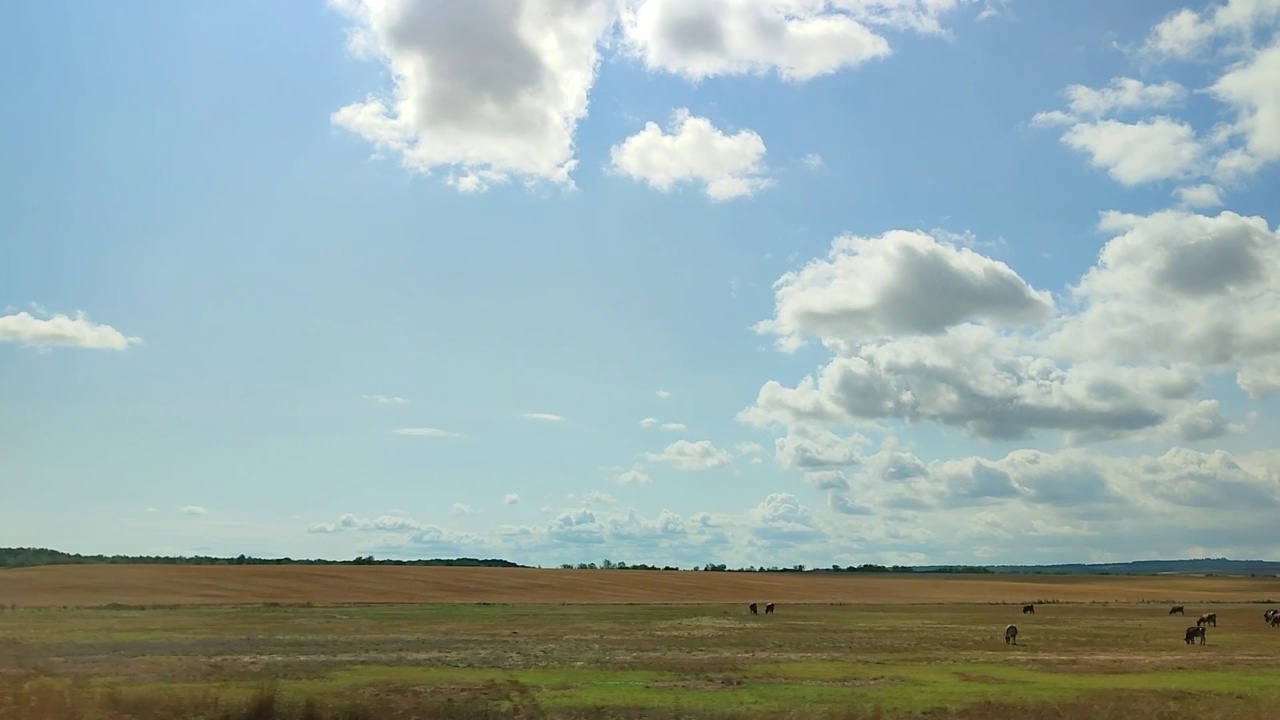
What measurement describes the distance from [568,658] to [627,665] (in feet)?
10.6

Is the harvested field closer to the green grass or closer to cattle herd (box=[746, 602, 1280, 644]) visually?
the green grass

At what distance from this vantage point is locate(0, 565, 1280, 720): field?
25.2 m

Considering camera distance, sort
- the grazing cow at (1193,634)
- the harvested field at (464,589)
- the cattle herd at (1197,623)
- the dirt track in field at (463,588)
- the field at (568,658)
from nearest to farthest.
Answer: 1. the field at (568,658)
2. the cattle herd at (1197,623)
3. the grazing cow at (1193,634)
4. the harvested field at (464,589)
5. the dirt track in field at (463,588)

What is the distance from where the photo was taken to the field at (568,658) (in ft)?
82.7

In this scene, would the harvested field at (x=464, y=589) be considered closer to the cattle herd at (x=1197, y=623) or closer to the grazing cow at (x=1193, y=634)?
the cattle herd at (x=1197, y=623)

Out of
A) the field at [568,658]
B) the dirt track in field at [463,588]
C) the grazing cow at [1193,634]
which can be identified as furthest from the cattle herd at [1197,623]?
the dirt track in field at [463,588]

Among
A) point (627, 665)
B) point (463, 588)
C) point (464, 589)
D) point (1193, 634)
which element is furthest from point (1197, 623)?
point (463, 588)

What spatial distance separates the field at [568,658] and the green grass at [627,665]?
0.43 ft

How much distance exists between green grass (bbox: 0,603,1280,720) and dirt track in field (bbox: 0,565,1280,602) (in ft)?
55.5

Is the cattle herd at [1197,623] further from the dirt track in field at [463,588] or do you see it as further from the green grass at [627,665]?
the dirt track in field at [463,588]

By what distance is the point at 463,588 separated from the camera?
103188 millimetres

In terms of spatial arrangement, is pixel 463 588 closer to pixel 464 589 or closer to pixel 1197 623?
pixel 464 589

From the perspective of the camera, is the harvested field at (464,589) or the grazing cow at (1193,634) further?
the harvested field at (464,589)

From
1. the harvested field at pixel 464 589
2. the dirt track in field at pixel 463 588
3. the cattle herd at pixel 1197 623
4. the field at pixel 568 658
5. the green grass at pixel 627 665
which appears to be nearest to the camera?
the field at pixel 568 658
